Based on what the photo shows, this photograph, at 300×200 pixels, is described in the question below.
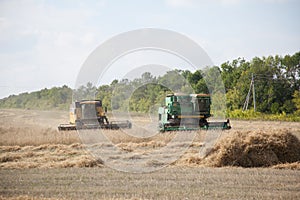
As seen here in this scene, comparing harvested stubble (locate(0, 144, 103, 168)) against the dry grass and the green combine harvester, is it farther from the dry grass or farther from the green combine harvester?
the green combine harvester

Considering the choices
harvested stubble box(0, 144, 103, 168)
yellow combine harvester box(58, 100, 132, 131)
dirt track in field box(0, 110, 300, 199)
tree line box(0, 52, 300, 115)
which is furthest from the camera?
tree line box(0, 52, 300, 115)

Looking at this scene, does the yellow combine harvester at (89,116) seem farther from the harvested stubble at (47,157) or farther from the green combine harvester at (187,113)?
the harvested stubble at (47,157)

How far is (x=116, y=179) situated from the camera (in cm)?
1061

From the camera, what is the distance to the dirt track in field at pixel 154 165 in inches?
357

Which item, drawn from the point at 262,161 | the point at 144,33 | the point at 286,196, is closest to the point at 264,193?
the point at 286,196

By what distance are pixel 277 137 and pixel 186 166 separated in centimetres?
317

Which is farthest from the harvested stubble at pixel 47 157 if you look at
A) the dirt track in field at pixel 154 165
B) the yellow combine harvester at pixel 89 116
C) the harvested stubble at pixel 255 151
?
the yellow combine harvester at pixel 89 116

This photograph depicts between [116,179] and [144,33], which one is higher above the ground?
[144,33]

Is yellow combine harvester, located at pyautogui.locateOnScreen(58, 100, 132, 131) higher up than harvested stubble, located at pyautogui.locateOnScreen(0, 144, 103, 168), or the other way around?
yellow combine harvester, located at pyautogui.locateOnScreen(58, 100, 132, 131)

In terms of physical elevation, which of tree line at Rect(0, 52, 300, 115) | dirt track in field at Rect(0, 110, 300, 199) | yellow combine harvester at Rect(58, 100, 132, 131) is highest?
tree line at Rect(0, 52, 300, 115)

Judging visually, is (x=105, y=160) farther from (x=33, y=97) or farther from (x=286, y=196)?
(x=33, y=97)

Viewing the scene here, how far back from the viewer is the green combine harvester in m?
23.1

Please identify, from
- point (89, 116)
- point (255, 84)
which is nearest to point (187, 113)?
point (89, 116)

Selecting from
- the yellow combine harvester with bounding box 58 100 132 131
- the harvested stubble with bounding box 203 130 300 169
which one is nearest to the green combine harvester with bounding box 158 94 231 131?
the yellow combine harvester with bounding box 58 100 132 131
